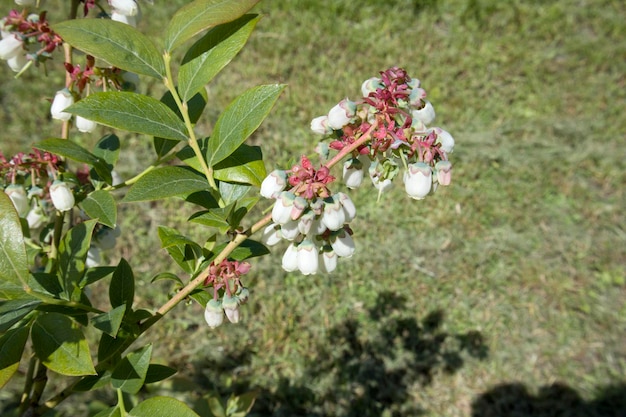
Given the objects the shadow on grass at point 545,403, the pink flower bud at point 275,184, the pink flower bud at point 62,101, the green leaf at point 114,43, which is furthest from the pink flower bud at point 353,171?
the shadow on grass at point 545,403

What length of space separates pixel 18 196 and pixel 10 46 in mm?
301

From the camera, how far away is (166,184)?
90 cm

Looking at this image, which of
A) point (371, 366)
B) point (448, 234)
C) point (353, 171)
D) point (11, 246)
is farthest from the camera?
point (448, 234)

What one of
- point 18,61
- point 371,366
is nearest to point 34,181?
point 18,61

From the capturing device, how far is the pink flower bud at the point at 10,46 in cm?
116

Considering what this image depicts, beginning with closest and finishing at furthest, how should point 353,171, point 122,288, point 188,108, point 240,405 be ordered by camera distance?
point 353,171, point 122,288, point 188,108, point 240,405

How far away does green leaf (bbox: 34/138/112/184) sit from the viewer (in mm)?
994

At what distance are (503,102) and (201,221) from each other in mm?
2951

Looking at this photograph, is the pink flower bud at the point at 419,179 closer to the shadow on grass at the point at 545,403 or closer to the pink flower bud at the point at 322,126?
the pink flower bud at the point at 322,126

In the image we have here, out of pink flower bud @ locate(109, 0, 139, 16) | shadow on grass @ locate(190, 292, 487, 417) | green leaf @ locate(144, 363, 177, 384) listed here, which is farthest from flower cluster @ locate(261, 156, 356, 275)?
shadow on grass @ locate(190, 292, 487, 417)

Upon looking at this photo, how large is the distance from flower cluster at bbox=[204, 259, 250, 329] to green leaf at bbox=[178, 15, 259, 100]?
0.30 meters

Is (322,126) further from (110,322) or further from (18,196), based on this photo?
(18,196)

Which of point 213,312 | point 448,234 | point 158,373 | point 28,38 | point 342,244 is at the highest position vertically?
point 28,38

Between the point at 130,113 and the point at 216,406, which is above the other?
the point at 130,113
